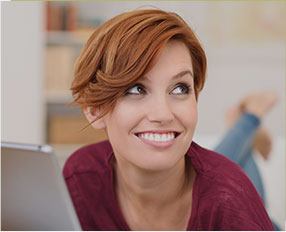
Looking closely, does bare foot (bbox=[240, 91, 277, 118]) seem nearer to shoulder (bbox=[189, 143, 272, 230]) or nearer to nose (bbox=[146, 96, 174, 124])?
shoulder (bbox=[189, 143, 272, 230])

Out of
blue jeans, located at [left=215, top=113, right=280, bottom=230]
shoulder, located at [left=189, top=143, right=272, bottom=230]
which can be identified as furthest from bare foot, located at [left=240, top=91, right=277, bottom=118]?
shoulder, located at [left=189, top=143, right=272, bottom=230]

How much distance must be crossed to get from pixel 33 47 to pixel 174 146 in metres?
1.83

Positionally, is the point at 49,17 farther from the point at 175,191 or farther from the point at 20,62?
the point at 175,191

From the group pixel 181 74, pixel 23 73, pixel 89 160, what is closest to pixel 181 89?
pixel 181 74

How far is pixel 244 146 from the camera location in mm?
1369

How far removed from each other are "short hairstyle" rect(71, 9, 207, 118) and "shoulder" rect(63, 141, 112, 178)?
0.22 metres

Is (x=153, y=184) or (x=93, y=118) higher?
(x=93, y=118)

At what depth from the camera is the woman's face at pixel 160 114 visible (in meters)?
0.59

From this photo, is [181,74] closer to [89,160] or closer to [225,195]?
[225,195]

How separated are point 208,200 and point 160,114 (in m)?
0.16

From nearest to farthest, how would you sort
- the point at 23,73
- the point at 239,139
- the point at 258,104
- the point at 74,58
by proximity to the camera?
the point at 239,139, the point at 258,104, the point at 23,73, the point at 74,58

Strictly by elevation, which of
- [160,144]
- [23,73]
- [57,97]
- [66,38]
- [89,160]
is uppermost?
[160,144]

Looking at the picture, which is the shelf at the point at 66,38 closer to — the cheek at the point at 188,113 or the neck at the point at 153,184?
the neck at the point at 153,184

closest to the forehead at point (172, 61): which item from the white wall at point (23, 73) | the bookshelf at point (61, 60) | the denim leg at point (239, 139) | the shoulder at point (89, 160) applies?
the shoulder at point (89, 160)
